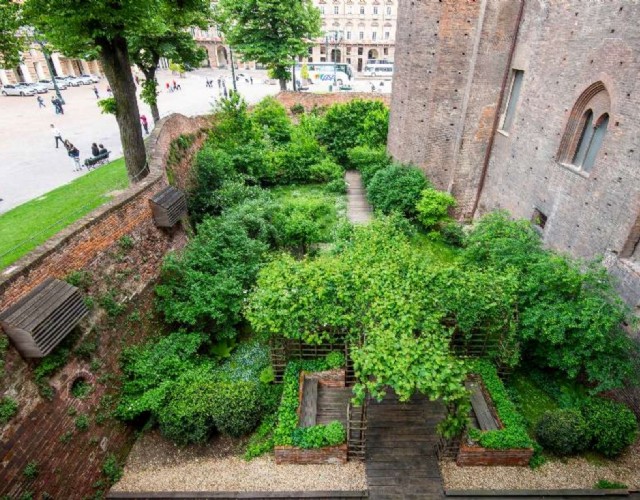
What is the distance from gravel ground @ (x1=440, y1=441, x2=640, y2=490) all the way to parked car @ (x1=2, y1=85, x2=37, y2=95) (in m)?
44.2

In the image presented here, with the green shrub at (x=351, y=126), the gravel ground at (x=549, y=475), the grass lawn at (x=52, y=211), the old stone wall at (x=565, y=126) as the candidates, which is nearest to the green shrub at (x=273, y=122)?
the green shrub at (x=351, y=126)

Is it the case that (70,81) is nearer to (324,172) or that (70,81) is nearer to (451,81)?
(324,172)

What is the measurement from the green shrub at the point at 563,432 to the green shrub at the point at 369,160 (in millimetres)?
14203

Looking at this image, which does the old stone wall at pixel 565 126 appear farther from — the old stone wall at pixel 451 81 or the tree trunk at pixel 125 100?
the tree trunk at pixel 125 100

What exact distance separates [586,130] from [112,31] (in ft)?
44.1

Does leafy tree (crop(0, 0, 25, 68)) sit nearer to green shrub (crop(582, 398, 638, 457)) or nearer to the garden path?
the garden path

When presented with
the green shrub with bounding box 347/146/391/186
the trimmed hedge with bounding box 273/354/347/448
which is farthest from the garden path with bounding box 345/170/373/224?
the trimmed hedge with bounding box 273/354/347/448

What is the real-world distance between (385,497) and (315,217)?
38.3 ft

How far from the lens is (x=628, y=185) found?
939 centimetres

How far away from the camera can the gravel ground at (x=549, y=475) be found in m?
7.75

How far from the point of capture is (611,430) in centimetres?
804

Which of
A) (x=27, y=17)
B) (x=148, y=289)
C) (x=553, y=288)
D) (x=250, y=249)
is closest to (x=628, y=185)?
(x=553, y=288)

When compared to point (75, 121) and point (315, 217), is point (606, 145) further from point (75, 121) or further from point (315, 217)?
point (75, 121)

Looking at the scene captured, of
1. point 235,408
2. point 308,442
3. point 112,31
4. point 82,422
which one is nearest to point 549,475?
point 308,442
